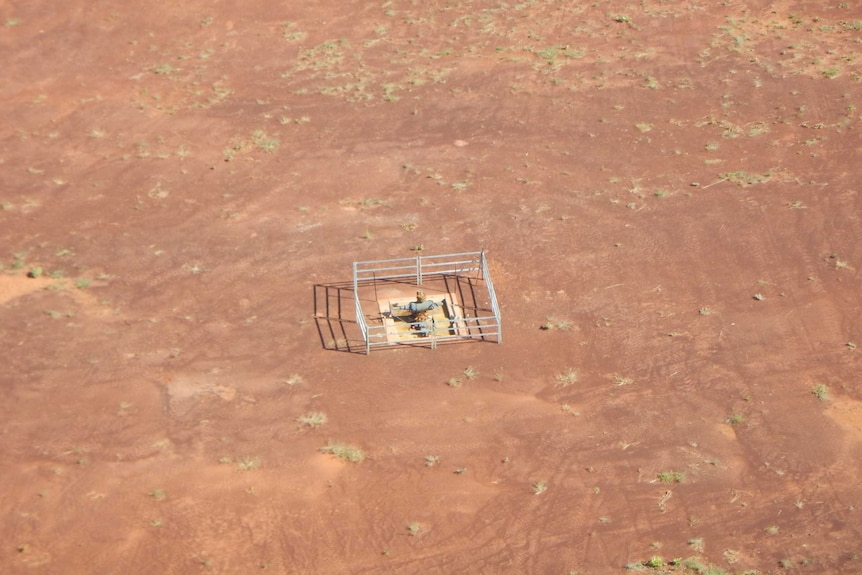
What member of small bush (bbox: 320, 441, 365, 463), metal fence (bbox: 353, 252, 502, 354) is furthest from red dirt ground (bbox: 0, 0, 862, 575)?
metal fence (bbox: 353, 252, 502, 354)

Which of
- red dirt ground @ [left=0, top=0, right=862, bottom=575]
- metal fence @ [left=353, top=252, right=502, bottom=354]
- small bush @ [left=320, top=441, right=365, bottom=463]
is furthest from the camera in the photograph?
metal fence @ [left=353, top=252, right=502, bottom=354]

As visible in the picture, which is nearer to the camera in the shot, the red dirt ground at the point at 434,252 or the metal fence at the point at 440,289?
the red dirt ground at the point at 434,252

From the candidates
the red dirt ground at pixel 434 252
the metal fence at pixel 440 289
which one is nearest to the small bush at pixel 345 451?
the red dirt ground at pixel 434 252

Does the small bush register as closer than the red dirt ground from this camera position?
No

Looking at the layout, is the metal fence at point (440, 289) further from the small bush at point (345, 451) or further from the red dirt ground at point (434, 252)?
the small bush at point (345, 451)

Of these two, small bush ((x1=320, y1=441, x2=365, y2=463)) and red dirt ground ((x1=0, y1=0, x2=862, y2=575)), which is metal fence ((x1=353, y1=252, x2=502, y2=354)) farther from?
small bush ((x1=320, y1=441, x2=365, y2=463))

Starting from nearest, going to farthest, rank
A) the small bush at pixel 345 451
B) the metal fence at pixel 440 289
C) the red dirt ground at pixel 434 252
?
the red dirt ground at pixel 434 252
the small bush at pixel 345 451
the metal fence at pixel 440 289

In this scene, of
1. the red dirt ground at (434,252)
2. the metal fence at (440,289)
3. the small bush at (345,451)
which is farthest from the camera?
the metal fence at (440,289)

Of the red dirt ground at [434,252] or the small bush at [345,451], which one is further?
the small bush at [345,451]

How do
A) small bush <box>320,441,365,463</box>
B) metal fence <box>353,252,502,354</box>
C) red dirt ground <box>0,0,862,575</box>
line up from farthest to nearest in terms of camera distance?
metal fence <box>353,252,502,354</box> → small bush <box>320,441,365,463</box> → red dirt ground <box>0,0,862,575</box>
